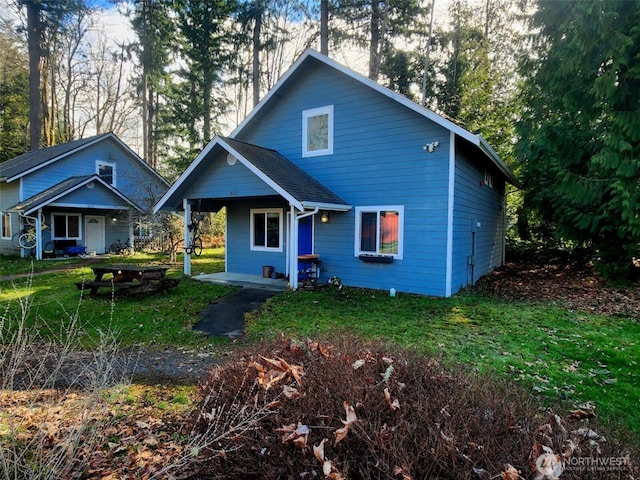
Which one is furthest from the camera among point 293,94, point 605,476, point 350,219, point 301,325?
point 293,94

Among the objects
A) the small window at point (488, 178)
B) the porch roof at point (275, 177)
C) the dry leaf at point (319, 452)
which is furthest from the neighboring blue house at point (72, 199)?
the dry leaf at point (319, 452)

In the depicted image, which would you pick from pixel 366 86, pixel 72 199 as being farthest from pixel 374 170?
pixel 72 199

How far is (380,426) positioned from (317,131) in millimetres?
10243

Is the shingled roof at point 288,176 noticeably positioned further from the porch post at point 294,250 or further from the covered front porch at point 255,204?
the porch post at point 294,250

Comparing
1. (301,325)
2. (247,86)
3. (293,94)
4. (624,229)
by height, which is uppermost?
(247,86)

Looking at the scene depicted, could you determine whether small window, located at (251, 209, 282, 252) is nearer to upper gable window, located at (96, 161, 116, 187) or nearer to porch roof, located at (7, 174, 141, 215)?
porch roof, located at (7, 174, 141, 215)

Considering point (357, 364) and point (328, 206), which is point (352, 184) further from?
point (357, 364)

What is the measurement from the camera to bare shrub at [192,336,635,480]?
1.87 metres

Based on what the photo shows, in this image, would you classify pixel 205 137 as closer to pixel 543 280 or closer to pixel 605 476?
pixel 543 280

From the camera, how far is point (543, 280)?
1204 centimetres

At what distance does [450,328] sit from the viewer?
6.61m

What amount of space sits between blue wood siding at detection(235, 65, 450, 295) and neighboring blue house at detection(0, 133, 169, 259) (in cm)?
956

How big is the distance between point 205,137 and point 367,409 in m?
23.4

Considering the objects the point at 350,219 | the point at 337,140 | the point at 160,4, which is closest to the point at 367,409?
the point at 350,219
